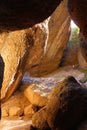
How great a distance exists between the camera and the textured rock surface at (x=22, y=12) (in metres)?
4.37

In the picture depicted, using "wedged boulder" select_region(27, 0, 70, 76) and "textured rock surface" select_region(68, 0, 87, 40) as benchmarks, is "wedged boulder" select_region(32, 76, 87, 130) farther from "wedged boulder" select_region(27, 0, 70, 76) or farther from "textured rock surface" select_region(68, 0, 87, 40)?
"wedged boulder" select_region(27, 0, 70, 76)

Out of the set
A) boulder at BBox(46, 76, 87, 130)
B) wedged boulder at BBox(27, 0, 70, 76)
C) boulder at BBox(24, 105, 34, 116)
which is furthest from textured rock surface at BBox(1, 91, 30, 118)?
boulder at BBox(46, 76, 87, 130)

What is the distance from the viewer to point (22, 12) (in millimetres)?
4582

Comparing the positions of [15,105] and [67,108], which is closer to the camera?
[67,108]

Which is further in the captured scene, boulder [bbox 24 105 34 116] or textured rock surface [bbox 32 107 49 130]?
boulder [bbox 24 105 34 116]

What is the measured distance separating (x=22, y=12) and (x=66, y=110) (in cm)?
312

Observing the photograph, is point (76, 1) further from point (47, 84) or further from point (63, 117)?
point (47, 84)

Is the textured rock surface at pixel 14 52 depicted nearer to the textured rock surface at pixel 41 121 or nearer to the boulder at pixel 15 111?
the boulder at pixel 15 111

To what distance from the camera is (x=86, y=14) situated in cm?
573

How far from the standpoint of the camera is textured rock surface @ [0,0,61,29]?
4367 millimetres

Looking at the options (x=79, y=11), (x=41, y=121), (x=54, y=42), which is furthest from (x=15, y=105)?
(x=79, y=11)

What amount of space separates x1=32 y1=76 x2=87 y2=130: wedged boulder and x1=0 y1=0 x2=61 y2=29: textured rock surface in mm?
2519

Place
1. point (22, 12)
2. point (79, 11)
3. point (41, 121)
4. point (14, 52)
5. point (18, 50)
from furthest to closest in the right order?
point (14, 52) → point (18, 50) → point (41, 121) → point (79, 11) → point (22, 12)

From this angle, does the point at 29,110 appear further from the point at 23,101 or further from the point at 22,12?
the point at 22,12
